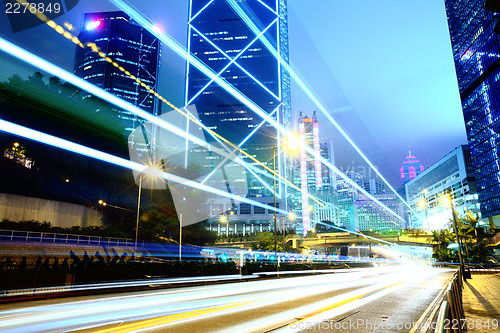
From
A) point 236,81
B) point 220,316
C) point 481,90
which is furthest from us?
point 236,81

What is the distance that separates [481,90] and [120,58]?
17432 cm

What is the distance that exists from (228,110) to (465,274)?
155911 millimetres

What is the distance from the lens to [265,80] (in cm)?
17512

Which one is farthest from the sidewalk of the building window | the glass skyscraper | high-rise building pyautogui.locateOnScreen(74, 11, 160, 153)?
high-rise building pyautogui.locateOnScreen(74, 11, 160, 153)

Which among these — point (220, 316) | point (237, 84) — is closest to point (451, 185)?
point (237, 84)

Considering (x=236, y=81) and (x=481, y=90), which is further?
(x=236, y=81)

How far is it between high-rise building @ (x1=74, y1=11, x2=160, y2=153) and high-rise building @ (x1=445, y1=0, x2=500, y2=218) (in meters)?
136

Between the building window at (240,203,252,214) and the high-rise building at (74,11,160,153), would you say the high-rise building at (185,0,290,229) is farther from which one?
the high-rise building at (74,11,160,153)

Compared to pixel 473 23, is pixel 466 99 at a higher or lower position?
lower

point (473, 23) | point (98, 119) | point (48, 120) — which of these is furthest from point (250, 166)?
point (48, 120)

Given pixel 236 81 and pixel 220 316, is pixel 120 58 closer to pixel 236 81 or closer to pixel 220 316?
pixel 236 81

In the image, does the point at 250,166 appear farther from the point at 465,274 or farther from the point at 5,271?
the point at 5,271

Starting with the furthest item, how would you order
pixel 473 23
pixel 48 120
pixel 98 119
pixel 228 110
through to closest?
pixel 228 110 < pixel 473 23 < pixel 98 119 < pixel 48 120

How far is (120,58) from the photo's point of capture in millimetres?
184250
